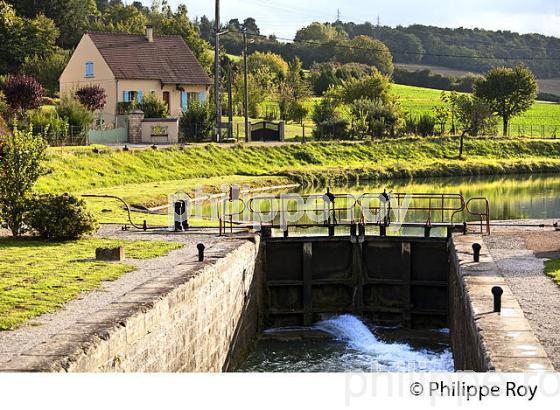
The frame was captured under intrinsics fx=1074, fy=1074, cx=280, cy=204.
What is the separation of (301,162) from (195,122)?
707cm

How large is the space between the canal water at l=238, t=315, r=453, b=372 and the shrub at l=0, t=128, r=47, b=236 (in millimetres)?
7099

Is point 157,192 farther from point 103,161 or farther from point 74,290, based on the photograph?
point 74,290

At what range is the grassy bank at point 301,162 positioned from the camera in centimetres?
4531

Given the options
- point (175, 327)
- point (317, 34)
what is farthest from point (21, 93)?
point (317, 34)

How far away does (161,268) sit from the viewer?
2225 centimetres

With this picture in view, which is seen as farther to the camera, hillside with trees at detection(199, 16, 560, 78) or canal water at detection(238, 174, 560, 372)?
hillside with trees at detection(199, 16, 560, 78)

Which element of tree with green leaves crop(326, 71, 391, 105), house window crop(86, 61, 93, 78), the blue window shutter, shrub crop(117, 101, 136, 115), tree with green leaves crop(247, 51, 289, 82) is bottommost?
shrub crop(117, 101, 136, 115)

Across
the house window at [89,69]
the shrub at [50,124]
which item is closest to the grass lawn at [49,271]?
the shrub at [50,124]

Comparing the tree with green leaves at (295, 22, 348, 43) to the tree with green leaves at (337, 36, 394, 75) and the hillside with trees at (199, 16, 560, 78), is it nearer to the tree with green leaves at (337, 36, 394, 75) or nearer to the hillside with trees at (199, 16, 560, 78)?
the hillside with trees at (199, 16, 560, 78)

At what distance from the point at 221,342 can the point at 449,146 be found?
49093 mm

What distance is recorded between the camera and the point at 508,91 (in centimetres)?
8262

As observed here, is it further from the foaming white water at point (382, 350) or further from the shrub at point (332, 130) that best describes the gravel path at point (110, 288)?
the shrub at point (332, 130)

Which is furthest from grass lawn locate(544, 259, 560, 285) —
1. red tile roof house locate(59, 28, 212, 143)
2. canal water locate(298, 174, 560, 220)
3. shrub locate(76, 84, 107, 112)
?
red tile roof house locate(59, 28, 212, 143)

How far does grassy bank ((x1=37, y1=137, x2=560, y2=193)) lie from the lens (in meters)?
45.3
